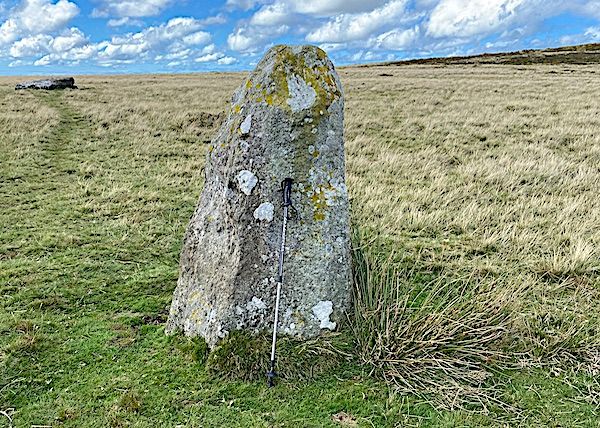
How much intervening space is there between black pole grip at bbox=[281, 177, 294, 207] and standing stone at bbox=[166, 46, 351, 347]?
0.15ft

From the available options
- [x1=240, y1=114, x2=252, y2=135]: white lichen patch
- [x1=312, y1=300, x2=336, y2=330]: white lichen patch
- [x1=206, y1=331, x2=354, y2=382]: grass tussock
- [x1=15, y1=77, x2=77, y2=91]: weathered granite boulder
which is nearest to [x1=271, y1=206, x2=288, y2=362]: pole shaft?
[x1=206, y1=331, x2=354, y2=382]: grass tussock

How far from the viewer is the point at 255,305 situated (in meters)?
4.69

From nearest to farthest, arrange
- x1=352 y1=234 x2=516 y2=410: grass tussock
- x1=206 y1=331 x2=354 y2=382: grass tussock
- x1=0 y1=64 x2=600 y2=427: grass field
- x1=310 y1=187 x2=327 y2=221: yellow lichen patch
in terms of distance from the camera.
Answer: x1=0 y1=64 x2=600 y2=427: grass field < x1=352 y1=234 x2=516 y2=410: grass tussock < x1=206 y1=331 x2=354 y2=382: grass tussock < x1=310 y1=187 x2=327 y2=221: yellow lichen patch

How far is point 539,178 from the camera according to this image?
11.8 meters

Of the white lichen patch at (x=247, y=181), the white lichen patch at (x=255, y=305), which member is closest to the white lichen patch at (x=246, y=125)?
the white lichen patch at (x=247, y=181)

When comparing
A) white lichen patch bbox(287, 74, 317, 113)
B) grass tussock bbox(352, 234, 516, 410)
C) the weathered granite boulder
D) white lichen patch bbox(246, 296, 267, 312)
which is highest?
the weathered granite boulder

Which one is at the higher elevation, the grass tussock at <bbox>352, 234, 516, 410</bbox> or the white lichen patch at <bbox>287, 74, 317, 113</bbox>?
the white lichen patch at <bbox>287, 74, 317, 113</bbox>

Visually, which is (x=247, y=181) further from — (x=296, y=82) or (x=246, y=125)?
(x=296, y=82)

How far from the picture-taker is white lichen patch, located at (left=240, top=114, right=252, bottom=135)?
477cm

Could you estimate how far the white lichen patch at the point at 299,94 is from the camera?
4.71 metres

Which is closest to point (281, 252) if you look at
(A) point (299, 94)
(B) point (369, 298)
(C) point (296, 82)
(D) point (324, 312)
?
(D) point (324, 312)

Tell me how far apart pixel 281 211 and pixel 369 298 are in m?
1.32

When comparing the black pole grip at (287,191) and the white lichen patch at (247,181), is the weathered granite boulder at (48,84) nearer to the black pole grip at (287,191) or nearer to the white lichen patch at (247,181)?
the white lichen patch at (247,181)

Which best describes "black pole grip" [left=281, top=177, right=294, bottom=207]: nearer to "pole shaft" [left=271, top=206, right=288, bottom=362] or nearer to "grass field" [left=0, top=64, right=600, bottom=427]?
"pole shaft" [left=271, top=206, right=288, bottom=362]
